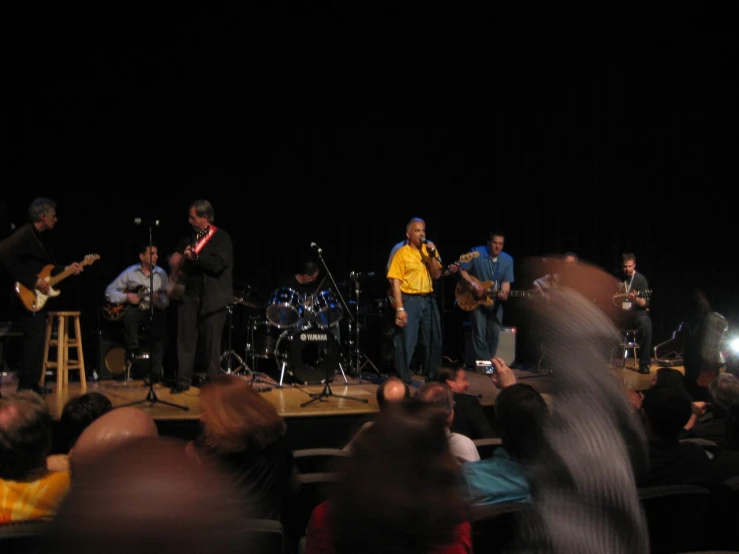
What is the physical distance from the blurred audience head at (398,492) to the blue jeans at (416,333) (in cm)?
672

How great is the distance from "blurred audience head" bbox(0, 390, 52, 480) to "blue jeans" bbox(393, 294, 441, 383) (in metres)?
5.59

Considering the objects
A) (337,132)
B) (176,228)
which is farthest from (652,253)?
(176,228)

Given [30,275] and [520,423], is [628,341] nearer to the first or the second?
[30,275]

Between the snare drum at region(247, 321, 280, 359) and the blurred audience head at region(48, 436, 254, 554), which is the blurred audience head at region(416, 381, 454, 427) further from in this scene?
the snare drum at region(247, 321, 280, 359)

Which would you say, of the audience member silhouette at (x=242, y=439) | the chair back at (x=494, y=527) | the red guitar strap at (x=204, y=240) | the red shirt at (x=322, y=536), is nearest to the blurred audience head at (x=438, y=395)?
the audience member silhouette at (x=242, y=439)

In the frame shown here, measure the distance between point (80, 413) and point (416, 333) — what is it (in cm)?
483

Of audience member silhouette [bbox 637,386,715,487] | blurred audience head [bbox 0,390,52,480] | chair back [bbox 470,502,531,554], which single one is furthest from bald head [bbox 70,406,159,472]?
audience member silhouette [bbox 637,386,715,487]

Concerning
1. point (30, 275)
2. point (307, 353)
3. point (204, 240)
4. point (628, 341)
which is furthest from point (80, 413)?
point (628, 341)

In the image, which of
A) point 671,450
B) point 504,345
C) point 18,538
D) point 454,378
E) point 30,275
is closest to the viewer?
point 18,538

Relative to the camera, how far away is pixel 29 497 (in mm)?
2502

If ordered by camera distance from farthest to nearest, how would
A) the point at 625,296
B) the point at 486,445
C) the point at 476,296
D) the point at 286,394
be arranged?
1. the point at 625,296
2. the point at 476,296
3. the point at 286,394
4. the point at 486,445

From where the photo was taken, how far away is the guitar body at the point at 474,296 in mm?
9227

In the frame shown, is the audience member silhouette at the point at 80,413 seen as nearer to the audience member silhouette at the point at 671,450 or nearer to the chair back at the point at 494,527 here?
the chair back at the point at 494,527

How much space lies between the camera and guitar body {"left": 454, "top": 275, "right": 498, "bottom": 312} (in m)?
9.23
